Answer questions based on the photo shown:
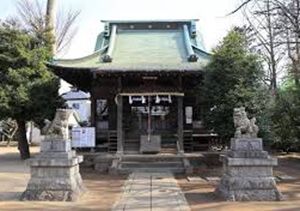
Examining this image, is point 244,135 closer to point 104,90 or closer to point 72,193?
point 72,193

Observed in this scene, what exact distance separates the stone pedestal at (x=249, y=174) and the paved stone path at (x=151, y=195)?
134cm

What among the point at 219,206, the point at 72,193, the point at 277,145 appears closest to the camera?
the point at 219,206

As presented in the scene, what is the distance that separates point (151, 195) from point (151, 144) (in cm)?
993

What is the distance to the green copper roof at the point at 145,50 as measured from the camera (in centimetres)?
2264

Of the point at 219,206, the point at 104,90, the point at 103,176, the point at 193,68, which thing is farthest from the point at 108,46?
the point at 219,206

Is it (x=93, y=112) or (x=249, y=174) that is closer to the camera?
(x=249, y=174)

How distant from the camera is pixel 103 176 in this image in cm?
1912

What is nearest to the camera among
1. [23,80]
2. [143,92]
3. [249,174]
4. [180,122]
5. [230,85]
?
[249,174]

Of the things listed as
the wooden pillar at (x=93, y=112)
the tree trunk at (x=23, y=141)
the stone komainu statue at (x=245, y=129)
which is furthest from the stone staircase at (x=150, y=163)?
the stone komainu statue at (x=245, y=129)

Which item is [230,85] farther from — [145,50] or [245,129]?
[145,50]

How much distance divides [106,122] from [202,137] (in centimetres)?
494

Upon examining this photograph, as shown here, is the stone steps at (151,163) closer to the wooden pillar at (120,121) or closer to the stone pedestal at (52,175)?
the wooden pillar at (120,121)

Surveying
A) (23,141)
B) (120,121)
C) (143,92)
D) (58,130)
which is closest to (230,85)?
(143,92)

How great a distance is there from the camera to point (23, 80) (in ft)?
77.3
